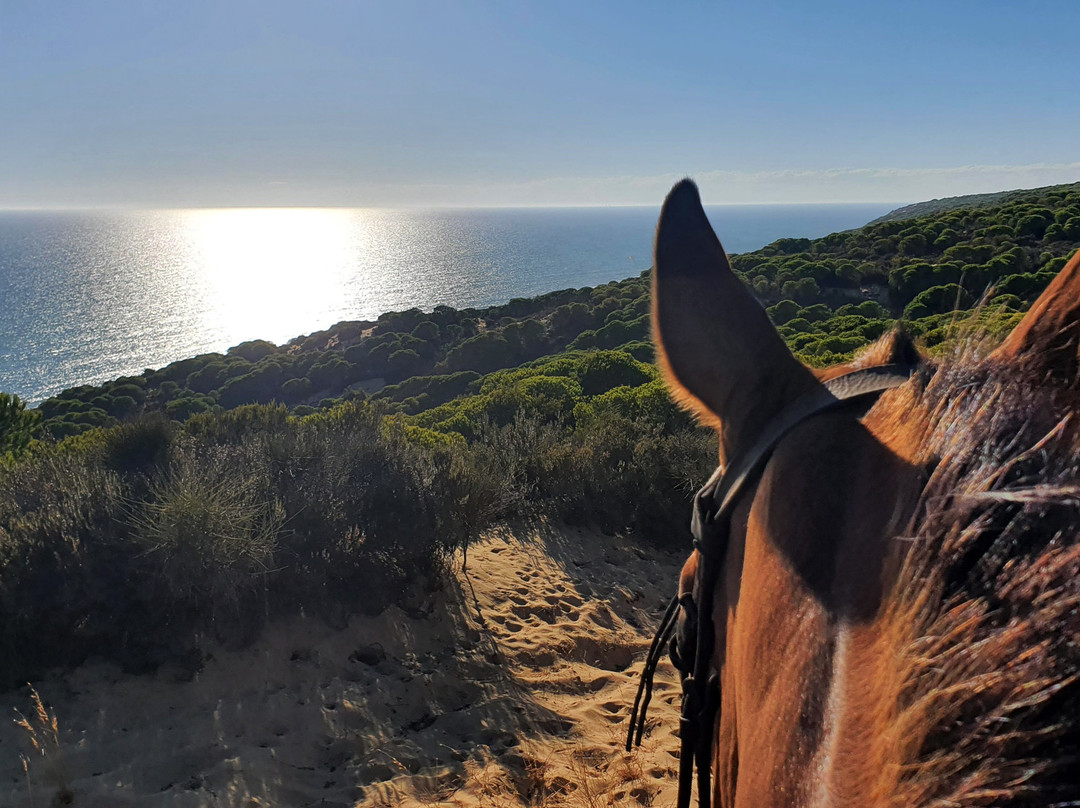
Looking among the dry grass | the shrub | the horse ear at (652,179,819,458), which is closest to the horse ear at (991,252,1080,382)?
the horse ear at (652,179,819,458)

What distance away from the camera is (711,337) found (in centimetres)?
125

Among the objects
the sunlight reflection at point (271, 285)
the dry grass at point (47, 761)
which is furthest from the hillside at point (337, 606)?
the sunlight reflection at point (271, 285)

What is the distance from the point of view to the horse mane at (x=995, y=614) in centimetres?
45

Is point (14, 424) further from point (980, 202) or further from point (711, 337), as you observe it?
point (980, 202)

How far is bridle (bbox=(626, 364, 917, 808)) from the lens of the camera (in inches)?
38.9

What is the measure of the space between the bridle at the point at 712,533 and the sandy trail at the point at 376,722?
2.83 meters

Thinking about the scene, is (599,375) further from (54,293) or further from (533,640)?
(54,293)

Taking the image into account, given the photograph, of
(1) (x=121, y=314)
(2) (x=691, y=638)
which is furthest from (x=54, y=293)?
(2) (x=691, y=638)

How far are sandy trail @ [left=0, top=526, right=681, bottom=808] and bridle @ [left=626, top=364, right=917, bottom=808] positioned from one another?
9.28 feet

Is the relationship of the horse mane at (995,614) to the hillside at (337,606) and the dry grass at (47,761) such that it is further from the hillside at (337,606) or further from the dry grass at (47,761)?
the dry grass at (47,761)

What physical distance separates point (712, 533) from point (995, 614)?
65 cm

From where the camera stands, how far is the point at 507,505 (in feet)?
→ 25.8

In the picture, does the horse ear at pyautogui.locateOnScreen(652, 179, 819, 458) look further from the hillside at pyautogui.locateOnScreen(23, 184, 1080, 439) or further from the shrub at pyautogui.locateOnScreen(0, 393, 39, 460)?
the hillside at pyautogui.locateOnScreen(23, 184, 1080, 439)

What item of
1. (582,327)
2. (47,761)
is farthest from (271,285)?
(47,761)
